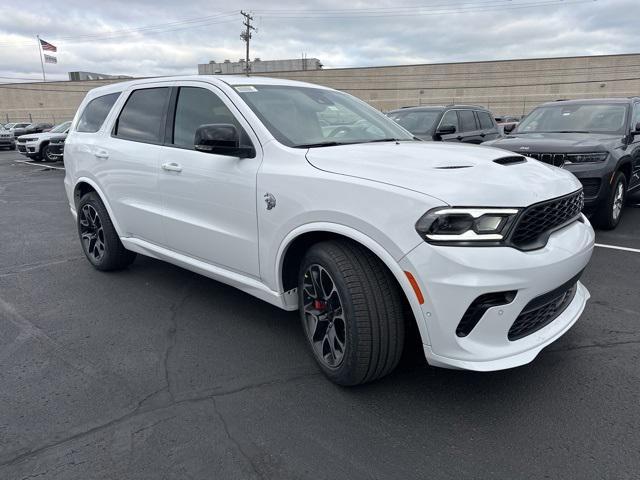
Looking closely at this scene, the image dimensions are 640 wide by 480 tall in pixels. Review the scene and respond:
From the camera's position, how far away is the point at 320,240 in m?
2.83

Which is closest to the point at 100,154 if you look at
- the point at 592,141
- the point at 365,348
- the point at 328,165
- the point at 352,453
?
the point at 328,165

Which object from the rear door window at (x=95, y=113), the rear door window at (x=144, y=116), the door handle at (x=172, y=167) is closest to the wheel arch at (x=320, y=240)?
the door handle at (x=172, y=167)

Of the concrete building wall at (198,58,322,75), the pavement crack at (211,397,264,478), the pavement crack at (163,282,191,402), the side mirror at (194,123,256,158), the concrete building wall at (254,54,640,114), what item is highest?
the concrete building wall at (198,58,322,75)

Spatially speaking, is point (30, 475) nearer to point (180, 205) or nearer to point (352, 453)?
point (352, 453)

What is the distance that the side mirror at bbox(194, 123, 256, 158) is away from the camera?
9.69 ft

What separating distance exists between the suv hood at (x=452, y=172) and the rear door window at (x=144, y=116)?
1729 mm

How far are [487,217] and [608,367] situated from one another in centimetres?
153

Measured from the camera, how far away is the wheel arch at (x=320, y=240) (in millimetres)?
2340

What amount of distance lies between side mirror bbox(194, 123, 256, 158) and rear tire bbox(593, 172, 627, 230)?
5.25 metres

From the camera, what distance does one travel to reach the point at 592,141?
6273 millimetres

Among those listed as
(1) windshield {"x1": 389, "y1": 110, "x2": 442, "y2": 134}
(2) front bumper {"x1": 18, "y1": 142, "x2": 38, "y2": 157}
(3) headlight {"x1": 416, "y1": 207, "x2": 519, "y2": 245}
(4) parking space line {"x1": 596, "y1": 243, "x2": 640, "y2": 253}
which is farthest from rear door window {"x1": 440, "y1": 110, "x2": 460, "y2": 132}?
(2) front bumper {"x1": 18, "y1": 142, "x2": 38, "y2": 157}

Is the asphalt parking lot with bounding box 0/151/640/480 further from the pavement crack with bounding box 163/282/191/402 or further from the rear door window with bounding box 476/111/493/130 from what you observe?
the rear door window with bounding box 476/111/493/130

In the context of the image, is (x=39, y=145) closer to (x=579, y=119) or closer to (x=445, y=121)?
(x=445, y=121)

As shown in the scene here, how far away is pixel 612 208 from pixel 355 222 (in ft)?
17.6
